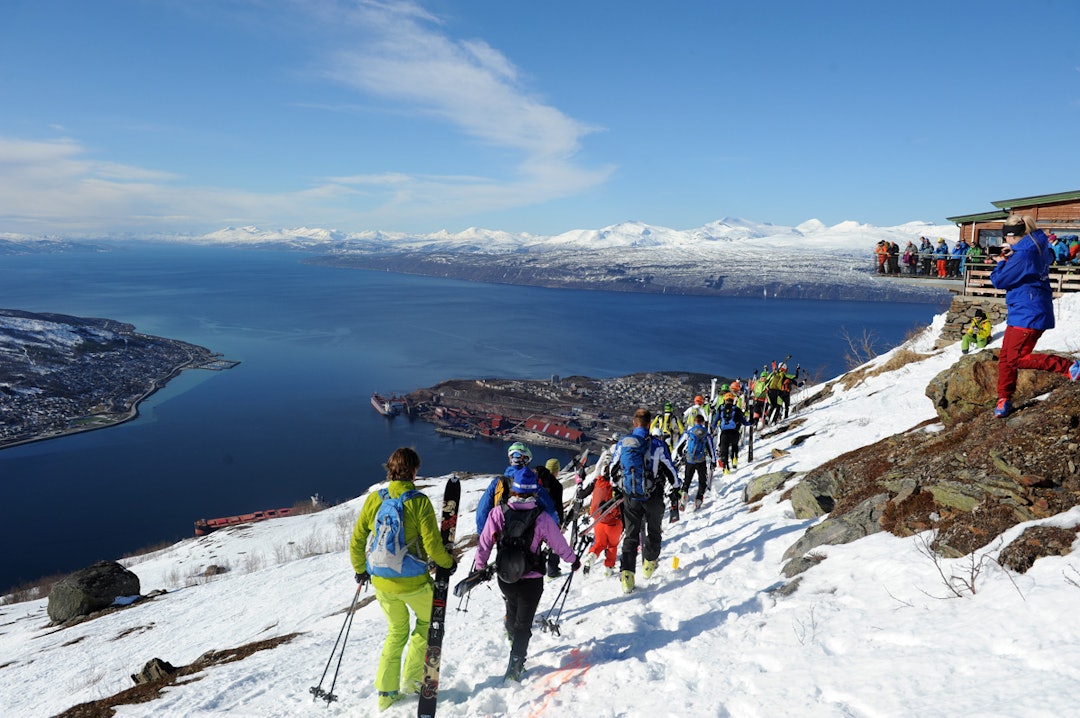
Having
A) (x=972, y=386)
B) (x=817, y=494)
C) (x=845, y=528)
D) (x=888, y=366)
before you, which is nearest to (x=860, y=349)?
(x=888, y=366)

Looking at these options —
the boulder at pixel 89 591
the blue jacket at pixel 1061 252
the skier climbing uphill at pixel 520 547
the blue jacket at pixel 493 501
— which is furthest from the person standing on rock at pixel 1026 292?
the boulder at pixel 89 591

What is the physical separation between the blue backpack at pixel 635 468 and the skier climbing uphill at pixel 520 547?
2.01m

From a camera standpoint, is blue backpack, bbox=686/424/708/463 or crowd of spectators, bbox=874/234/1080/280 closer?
blue backpack, bbox=686/424/708/463

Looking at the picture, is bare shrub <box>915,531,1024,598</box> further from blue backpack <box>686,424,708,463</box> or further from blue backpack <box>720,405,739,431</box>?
blue backpack <box>720,405,739,431</box>

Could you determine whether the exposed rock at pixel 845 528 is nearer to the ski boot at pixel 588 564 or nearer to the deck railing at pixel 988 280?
the ski boot at pixel 588 564

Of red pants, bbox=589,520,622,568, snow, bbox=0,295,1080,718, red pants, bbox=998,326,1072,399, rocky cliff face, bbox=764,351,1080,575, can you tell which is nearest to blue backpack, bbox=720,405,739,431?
snow, bbox=0,295,1080,718

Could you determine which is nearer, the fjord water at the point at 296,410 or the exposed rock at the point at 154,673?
the exposed rock at the point at 154,673

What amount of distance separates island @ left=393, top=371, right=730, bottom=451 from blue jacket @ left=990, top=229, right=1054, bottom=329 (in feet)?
240

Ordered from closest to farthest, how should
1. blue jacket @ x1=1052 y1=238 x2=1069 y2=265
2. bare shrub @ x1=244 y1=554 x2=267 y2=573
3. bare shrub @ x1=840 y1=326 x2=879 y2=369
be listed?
blue jacket @ x1=1052 y1=238 x2=1069 y2=265 < bare shrub @ x1=244 y1=554 x2=267 y2=573 < bare shrub @ x1=840 y1=326 x2=879 y2=369

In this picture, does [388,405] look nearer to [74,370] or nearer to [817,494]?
[74,370]

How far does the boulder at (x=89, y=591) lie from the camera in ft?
60.7

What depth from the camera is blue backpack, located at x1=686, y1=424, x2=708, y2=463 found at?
11.7 m

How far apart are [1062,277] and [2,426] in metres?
121

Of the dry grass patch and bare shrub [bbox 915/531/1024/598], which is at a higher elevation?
bare shrub [bbox 915/531/1024/598]
